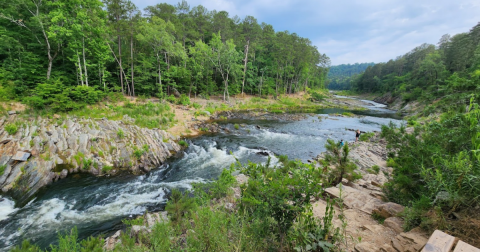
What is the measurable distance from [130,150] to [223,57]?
25234mm

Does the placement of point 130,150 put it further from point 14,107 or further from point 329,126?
point 329,126

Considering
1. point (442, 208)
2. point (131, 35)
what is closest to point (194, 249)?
point (442, 208)

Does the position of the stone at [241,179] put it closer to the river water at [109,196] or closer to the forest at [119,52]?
the river water at [109,196]

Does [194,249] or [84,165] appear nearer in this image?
[194,249]

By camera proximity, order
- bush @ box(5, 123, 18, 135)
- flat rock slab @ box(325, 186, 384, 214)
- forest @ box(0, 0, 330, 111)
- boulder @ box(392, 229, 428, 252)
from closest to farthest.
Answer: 1. boulder @ box(392, 229, 428, 252)
2. flat rock slab @ box(325, 186, 384, 214)
3. bush @ box(5, 123, 18, 135)
4. forest @ box(0, 0, 330, 111)

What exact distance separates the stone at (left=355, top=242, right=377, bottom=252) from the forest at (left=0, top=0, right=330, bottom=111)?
18.4 meters

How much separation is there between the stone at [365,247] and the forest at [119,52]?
1844cm

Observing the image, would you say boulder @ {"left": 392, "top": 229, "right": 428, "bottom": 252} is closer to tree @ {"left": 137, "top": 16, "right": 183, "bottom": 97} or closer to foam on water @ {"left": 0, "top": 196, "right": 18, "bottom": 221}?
foam on water @ {"left": 0, "top": 196, "right": 18, "bottom": 221}

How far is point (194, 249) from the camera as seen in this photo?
10.3 feet

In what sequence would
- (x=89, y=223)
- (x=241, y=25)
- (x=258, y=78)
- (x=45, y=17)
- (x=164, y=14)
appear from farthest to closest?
(x=258, y=78)
(x=241, y=25)
(x=164, y=14)
(x=45, y=17)
(x=89, y=223)

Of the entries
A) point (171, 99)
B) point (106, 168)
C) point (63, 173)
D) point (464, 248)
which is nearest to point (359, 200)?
point (464, 248)

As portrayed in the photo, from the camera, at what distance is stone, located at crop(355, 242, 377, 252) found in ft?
10.1

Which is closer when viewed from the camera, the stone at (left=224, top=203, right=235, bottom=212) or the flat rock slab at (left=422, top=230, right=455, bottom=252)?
the flat rock slab at (left=422, top=230, right=455, bottom=252)

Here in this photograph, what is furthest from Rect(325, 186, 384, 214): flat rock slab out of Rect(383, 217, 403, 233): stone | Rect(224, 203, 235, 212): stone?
Rect(224, 203, 235, 212): stone
